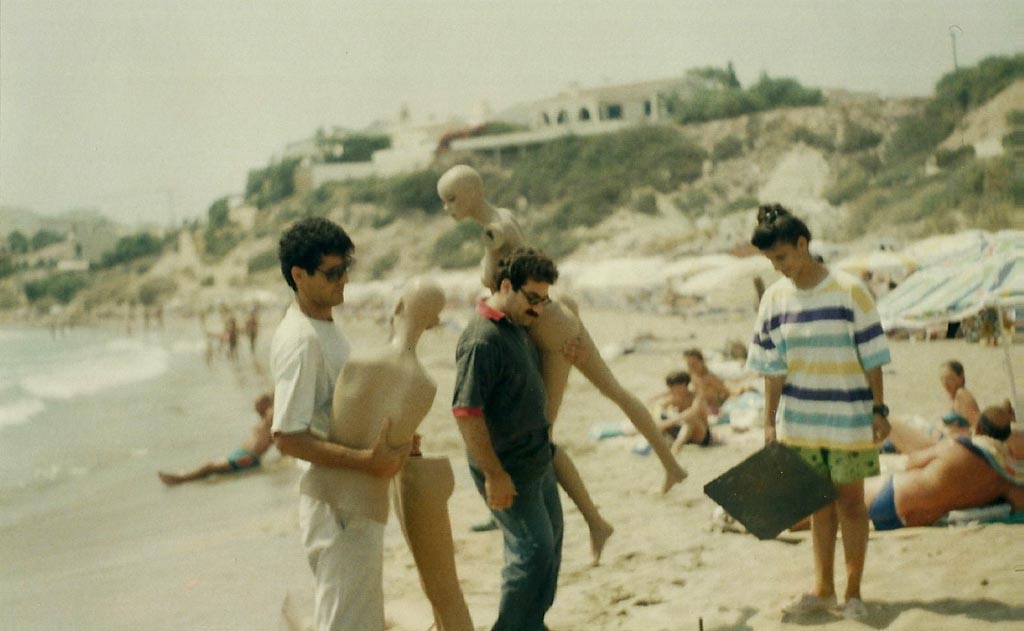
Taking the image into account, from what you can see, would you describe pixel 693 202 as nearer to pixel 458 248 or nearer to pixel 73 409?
pixel 458 248

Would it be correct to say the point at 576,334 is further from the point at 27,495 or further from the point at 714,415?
the point at 27,495

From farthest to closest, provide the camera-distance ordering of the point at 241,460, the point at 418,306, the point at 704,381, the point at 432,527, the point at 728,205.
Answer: the point at 728,205
the point at 241,460
the point at 704,381
the point at 432,527
the point at 418,306

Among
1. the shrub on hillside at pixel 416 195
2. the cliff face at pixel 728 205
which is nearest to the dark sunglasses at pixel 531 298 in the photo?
the cliff face at pixel 728 205

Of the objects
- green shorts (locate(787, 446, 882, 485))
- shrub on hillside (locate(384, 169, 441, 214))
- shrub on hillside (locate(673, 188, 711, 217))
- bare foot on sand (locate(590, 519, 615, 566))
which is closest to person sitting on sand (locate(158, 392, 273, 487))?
bare foot on sand (locate(590, 519, 615, 566))

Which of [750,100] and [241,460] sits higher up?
[750,100]

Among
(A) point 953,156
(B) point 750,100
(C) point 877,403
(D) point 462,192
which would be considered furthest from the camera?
(B) point 750,100

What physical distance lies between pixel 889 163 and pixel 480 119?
3915 cm

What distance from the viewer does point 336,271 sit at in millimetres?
2910

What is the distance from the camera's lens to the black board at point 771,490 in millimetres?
3756

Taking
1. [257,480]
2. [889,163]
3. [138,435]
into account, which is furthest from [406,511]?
[889,163]

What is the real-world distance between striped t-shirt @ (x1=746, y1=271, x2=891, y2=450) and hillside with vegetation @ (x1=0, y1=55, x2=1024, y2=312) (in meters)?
23.1

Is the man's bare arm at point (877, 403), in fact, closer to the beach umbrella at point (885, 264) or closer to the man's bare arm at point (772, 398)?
the man's bare arm at point (772, 398)

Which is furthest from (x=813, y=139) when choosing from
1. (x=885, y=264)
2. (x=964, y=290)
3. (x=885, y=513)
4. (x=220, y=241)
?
(x=885, y=513)

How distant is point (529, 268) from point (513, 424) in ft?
1.82
